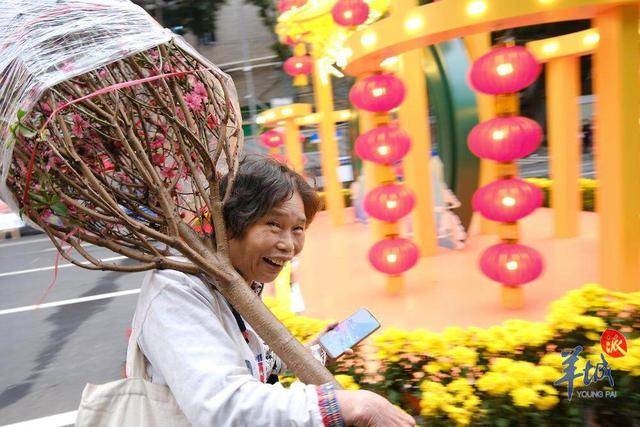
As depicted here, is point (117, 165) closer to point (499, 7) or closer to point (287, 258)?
point (287, 258)

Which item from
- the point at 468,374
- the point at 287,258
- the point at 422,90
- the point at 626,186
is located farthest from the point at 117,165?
the point at 422,90

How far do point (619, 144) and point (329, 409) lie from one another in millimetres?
3478

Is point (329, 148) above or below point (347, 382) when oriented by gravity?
above

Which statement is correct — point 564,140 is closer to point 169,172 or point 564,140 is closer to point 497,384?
point 497,384

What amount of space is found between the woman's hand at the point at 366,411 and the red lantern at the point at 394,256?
4130mm

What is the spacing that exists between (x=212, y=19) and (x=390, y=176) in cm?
2299

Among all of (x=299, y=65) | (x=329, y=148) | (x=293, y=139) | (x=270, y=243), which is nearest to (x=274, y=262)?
(x=270, y=243)

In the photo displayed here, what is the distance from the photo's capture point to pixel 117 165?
1.35 m

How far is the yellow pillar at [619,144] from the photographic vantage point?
369 cm

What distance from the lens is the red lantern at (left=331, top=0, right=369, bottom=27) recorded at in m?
6.10

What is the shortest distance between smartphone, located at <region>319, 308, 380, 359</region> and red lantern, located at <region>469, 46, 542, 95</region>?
2951mm

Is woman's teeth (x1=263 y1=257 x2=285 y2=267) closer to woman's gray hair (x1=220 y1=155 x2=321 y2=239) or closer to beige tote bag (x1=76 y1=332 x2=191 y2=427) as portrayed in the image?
woman's gray hair (x1=220 y1=155 x2=321 y2=239)

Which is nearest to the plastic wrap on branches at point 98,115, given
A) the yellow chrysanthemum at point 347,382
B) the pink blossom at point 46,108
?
the pink blossom at point 46,108

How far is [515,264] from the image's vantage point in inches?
174
